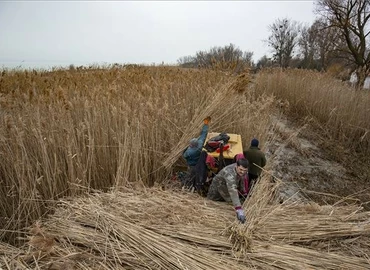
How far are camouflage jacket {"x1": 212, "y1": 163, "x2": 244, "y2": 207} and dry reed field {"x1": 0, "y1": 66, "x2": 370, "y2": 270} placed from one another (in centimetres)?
11

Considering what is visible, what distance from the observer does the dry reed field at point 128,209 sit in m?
1.82

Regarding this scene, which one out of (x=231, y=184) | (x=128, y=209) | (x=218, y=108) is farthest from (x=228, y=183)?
(x=218, y=108)

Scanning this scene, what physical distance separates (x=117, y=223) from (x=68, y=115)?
1430mm

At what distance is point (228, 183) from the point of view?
2504 mm

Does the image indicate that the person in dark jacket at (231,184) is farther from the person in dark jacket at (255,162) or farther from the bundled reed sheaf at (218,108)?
the bundled reed sheaf at (218,108)

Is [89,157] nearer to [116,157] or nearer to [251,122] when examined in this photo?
[116,157]

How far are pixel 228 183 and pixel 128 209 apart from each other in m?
0.91

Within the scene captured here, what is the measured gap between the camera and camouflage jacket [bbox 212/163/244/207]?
8.12 ft

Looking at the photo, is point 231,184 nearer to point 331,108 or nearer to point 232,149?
point 232,149

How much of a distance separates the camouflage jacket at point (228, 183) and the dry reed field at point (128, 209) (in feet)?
0.36


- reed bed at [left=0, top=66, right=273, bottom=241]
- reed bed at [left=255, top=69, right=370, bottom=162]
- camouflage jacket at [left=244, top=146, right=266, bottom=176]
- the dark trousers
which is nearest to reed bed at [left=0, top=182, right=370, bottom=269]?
reed bed at [left=0, top=66, right=273, bottom=241]

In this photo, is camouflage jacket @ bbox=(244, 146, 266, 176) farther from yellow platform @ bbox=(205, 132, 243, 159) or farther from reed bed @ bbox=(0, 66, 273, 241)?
reed bed @ bbox=(0, 66, 273, 241)

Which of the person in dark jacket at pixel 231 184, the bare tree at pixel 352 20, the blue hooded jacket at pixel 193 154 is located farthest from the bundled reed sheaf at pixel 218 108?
the bare tree at pixel 352 20

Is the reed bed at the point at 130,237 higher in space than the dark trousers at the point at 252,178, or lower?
lower
